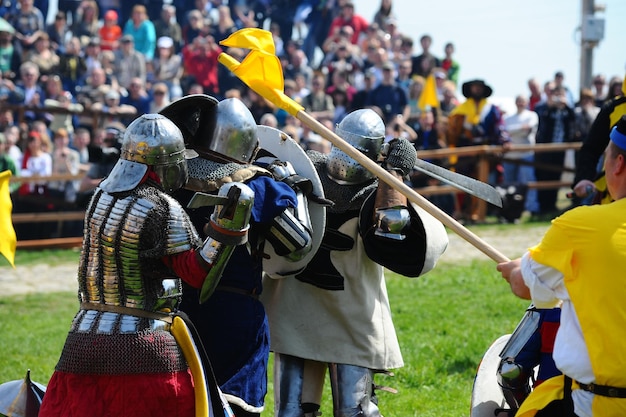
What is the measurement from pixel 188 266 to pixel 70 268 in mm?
7835

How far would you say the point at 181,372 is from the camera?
4.23m

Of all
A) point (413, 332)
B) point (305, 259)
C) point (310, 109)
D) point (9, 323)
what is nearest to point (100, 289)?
point (305, 259)

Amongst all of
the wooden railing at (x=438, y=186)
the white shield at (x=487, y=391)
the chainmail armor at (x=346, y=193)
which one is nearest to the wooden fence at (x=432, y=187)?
the wooden railing at (x=438, y=186)

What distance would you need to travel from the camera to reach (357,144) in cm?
523

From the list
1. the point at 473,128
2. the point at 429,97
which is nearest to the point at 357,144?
the point at 473,128

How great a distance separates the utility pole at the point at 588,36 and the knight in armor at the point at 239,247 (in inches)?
528

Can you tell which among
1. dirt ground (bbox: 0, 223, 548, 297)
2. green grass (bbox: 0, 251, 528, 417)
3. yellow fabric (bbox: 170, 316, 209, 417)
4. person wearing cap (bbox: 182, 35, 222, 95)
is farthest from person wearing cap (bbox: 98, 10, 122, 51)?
yellow fabric (bbox: 170, 316, 209, 417)

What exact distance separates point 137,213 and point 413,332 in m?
4.64

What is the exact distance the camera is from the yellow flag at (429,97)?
15195 millimetres

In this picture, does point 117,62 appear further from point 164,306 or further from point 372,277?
point 164,306

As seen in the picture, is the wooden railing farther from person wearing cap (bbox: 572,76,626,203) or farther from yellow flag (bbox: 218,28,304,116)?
yellow flag (bbox: 218,28,304,116)

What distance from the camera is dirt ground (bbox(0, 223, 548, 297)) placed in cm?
1067

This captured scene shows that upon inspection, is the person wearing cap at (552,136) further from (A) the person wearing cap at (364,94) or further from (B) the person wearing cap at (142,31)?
(B) the person wearing cap at (142,31)

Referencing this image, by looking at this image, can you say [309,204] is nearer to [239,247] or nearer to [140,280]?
[239,247]
